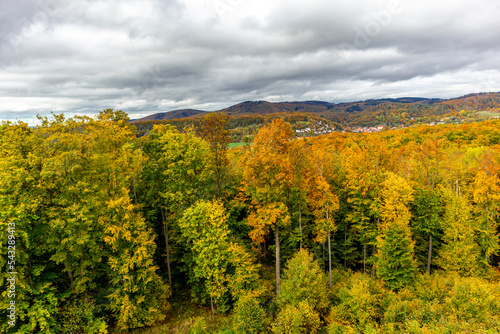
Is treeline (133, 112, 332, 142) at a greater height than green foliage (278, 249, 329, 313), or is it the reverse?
treeline (133, 112, 332, 142)

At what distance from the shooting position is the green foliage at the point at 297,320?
639 inches

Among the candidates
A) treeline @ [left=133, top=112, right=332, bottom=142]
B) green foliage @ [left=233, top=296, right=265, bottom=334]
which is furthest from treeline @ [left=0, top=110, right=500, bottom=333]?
treeline @ [left=133, top=112, right=332, bottom=142]

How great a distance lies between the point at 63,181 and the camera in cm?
1722

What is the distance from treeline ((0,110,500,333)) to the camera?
16.3 m

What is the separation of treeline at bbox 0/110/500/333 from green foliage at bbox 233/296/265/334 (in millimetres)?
85

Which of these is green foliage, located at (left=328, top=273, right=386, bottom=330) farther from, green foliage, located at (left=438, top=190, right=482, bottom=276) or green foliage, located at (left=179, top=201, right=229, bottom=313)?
green foliage, located at (left=438, top=190, right=482, bottom=276)

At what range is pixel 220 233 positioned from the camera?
68.4 ft

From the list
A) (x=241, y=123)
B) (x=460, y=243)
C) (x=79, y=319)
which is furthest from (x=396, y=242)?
(x=241, y=123)

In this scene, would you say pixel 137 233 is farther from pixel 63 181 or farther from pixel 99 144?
pixel 99 144

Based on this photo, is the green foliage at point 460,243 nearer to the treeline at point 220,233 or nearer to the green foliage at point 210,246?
the treeline at point 220,233

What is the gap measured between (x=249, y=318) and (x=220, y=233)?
6841 millimetres

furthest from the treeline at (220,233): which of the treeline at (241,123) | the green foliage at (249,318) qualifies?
the treeline at (241,123)

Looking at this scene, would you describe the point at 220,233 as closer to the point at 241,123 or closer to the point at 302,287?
the point at 302,287

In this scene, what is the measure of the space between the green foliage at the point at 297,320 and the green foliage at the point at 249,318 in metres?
1.23
